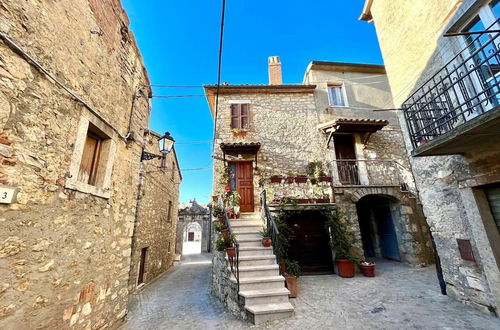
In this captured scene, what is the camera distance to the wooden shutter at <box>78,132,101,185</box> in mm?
3486

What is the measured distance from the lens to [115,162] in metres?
4.14

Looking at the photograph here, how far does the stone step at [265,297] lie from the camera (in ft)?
13.1

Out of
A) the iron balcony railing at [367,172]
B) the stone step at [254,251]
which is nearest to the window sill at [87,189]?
the stone step at [254,251]

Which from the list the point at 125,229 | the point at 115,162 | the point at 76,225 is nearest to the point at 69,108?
the point at 115,162

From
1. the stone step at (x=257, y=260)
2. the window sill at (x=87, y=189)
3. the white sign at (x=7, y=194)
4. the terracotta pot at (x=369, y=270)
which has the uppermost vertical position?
the window sill at (x=87, y=189)

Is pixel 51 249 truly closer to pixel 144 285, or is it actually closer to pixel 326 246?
pixel 144 285

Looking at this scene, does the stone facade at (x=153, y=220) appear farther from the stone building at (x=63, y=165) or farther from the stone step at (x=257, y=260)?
the stone step at (x=257, y=260)

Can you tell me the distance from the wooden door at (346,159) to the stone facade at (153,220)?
7376 millimetres

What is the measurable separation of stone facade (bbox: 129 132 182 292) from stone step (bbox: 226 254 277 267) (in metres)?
3.63

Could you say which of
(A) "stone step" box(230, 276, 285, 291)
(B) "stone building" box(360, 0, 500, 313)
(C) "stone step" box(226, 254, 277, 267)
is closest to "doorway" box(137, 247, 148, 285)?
(C) "stone step" box(226, 254, 277, 267)

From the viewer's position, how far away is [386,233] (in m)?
9.09

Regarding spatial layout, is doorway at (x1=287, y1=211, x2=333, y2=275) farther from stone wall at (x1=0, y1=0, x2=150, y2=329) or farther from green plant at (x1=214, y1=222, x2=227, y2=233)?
stone wall at (x1=0, y1=0, x2=150, y2=329)

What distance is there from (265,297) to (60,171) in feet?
13.2

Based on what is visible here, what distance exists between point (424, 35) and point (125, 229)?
7.82m
